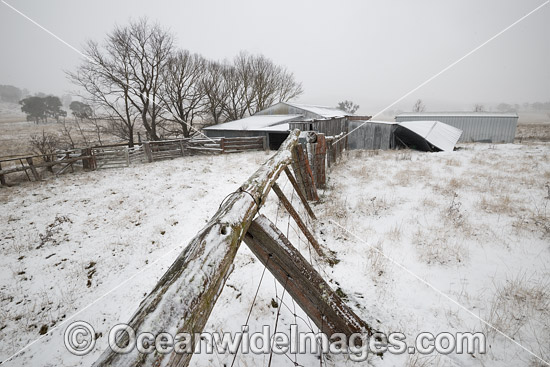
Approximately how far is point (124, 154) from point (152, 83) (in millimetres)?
12489

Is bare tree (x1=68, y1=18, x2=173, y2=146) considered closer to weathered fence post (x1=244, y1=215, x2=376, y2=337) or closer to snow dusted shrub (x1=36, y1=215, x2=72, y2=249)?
snow dusted shrub (x1=36, y1=215, x2=72, y2=249)

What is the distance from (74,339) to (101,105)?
24.1m

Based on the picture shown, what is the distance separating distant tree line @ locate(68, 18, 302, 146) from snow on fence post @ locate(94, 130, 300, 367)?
18.1m

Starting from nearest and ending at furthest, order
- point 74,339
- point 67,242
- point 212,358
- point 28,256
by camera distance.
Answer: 1. point 212,358
2. point 74,339
3. point 28,256
4. point 67,242

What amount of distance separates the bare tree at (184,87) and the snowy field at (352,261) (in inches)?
742

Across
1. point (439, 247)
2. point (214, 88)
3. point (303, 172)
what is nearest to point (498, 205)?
point (439, 247)

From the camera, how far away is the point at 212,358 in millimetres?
2439

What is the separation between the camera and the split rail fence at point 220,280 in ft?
2.82

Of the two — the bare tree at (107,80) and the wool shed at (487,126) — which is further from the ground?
the bare tree at (107,80)

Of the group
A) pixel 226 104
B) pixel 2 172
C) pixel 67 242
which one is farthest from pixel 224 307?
pixel 226 104

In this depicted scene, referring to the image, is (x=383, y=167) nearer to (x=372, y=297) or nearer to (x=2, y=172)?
(x=372, y=297)

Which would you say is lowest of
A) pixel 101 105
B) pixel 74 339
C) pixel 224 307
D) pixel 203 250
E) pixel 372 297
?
pixel 74 339

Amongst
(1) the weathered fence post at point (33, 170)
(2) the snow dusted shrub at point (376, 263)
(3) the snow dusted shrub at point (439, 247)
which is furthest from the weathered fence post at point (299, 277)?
(1) the weathered fence post at point (33, 170)

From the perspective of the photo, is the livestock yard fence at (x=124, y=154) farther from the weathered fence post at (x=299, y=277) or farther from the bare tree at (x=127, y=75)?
the weathered fence post at (x=299, y=277)
